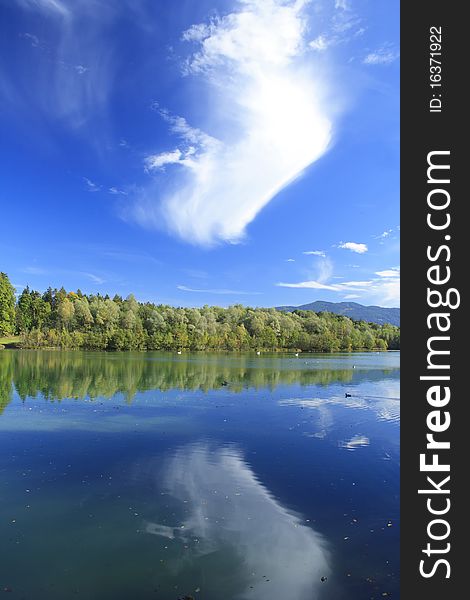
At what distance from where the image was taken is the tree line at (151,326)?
306ft

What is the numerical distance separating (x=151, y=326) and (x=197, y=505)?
9858 centimetres

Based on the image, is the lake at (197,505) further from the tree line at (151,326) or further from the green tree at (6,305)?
the tree line at (151,326)

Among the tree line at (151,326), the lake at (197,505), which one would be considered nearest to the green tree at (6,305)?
the tree line at (151,326)

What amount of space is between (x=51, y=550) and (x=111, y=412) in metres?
15.0

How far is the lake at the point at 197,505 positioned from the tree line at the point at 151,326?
2902 inches

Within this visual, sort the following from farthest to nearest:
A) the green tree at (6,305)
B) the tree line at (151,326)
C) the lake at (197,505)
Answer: the tree line at (151,326)
the green tree at (6,305)
the lake at (197,505)

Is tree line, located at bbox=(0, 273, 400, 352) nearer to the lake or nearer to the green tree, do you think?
the green tree

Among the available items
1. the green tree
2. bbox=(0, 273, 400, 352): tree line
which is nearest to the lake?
the green tree

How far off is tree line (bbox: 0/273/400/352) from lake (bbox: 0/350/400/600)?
7371cm

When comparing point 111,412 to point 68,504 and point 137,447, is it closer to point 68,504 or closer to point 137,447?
point 137,447

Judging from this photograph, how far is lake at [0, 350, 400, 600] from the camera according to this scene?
7.39 meters

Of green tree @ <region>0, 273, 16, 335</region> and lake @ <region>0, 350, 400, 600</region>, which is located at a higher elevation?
green tree @ <region>0, 273, 16, 335</region>

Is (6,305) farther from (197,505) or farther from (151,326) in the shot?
(197,505)

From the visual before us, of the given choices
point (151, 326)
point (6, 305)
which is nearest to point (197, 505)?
point (6, 305)
